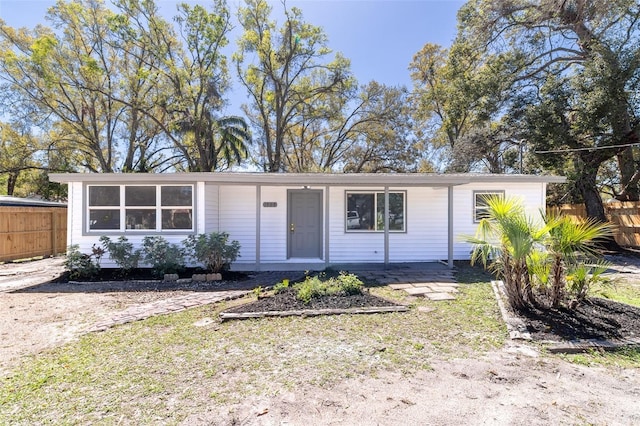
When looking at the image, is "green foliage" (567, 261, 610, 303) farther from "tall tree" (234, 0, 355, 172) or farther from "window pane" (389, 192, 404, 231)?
"tall tree" (234, 0, 355, 172)

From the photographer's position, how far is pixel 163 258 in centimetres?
765

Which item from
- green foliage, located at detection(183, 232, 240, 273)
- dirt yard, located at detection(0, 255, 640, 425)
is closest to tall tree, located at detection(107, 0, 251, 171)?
green foliage, located at detection(183, 232, 240, 273)

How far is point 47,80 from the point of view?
52.6ft

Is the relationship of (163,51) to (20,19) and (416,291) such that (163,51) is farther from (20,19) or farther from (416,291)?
(416,291)

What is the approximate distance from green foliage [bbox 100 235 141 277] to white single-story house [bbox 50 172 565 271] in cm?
42

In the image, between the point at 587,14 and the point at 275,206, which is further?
the point at 587,14

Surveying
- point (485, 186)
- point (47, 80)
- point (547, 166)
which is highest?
point (47, 80)

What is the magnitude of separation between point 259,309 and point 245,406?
2.41 m

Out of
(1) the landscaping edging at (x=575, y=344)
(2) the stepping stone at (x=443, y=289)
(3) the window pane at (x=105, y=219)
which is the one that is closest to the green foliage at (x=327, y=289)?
(2) the stepping stone at (x=443, y=289)

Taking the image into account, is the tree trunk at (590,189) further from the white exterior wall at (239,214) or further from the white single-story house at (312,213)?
the white exterior wall at (239,214)

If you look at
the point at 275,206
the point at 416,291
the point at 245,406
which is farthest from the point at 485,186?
the point at 245,406

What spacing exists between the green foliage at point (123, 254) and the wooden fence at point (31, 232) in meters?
5.44

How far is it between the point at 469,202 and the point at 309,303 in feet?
21.9

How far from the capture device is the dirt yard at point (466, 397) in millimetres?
2406
